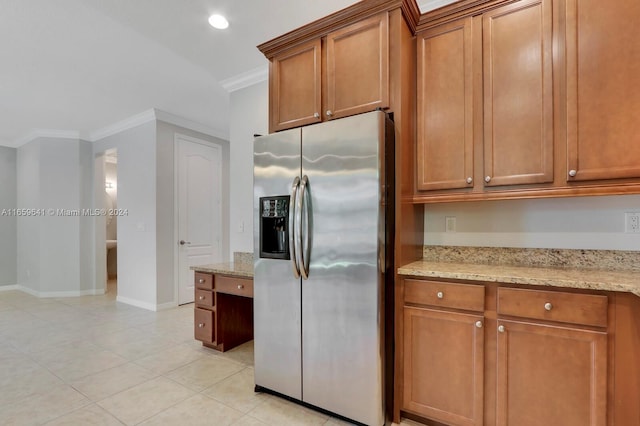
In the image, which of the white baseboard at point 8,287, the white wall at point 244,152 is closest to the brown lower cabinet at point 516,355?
the white wall at point 244,152

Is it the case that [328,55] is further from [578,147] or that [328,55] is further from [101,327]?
[101,327]

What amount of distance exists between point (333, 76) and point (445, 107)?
0.75 metres

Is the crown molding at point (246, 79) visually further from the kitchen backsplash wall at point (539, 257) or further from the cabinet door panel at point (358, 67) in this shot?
the kitchen backsplash wall at point (539, 257)

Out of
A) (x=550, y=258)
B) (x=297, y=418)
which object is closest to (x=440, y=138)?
(x=550, y=258)

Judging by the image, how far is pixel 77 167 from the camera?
5125 millimetres

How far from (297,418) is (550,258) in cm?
182

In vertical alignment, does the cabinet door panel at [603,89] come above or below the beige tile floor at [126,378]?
above

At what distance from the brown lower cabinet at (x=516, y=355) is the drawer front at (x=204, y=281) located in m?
1.78

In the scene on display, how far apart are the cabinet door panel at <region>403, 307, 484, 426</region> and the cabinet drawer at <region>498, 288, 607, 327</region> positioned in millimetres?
183

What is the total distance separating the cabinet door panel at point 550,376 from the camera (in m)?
1.40

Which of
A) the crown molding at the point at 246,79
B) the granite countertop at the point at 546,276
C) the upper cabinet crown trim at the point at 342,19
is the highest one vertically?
the crown molding at the point at 246,79

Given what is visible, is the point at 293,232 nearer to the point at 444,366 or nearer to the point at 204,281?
the point at 444,366

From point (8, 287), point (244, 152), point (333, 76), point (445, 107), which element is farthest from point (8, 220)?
point (445, 107)

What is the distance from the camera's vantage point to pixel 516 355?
1.55 meters
